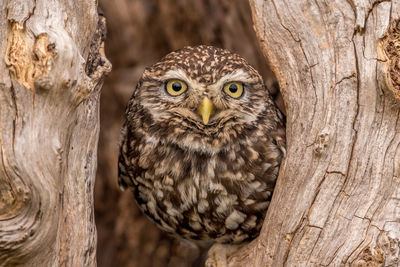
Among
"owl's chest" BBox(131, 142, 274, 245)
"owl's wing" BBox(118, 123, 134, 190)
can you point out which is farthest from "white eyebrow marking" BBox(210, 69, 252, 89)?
"owl's wing" BBox(118, 123, 134, 190)

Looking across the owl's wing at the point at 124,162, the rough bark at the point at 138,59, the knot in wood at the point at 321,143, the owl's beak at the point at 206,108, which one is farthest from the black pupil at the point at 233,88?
the rough bark at the point at 138,59

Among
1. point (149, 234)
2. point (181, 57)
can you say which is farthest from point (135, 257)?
A: point (181, 57)

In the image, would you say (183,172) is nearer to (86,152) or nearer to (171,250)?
(86,152)

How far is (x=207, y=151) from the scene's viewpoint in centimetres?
296

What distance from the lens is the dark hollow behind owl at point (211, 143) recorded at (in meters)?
2.90

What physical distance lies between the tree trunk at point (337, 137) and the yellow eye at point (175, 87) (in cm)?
49

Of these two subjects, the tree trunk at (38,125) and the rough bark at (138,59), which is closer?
the tree trunk at (38,125)

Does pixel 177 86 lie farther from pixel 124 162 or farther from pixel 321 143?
pixel 321 143

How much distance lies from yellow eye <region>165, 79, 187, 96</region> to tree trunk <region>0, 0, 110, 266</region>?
560 millimetres

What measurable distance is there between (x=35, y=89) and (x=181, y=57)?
944 millimetres

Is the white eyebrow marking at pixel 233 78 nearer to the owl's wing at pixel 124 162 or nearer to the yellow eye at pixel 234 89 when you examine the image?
the yellow eye at pixel 234 89

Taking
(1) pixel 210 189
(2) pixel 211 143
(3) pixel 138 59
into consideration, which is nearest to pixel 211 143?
(2) pixel 211 143

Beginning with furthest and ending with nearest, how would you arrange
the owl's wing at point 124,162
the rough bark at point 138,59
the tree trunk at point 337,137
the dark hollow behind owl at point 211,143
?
the rough bark at point 138,59
the owl's wing at point 124,162
the dark hollow behind owl at point 211,143
the tree trunk at point 337,137

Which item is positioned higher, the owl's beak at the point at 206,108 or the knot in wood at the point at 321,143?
the owl's beak at the point at 206,108
